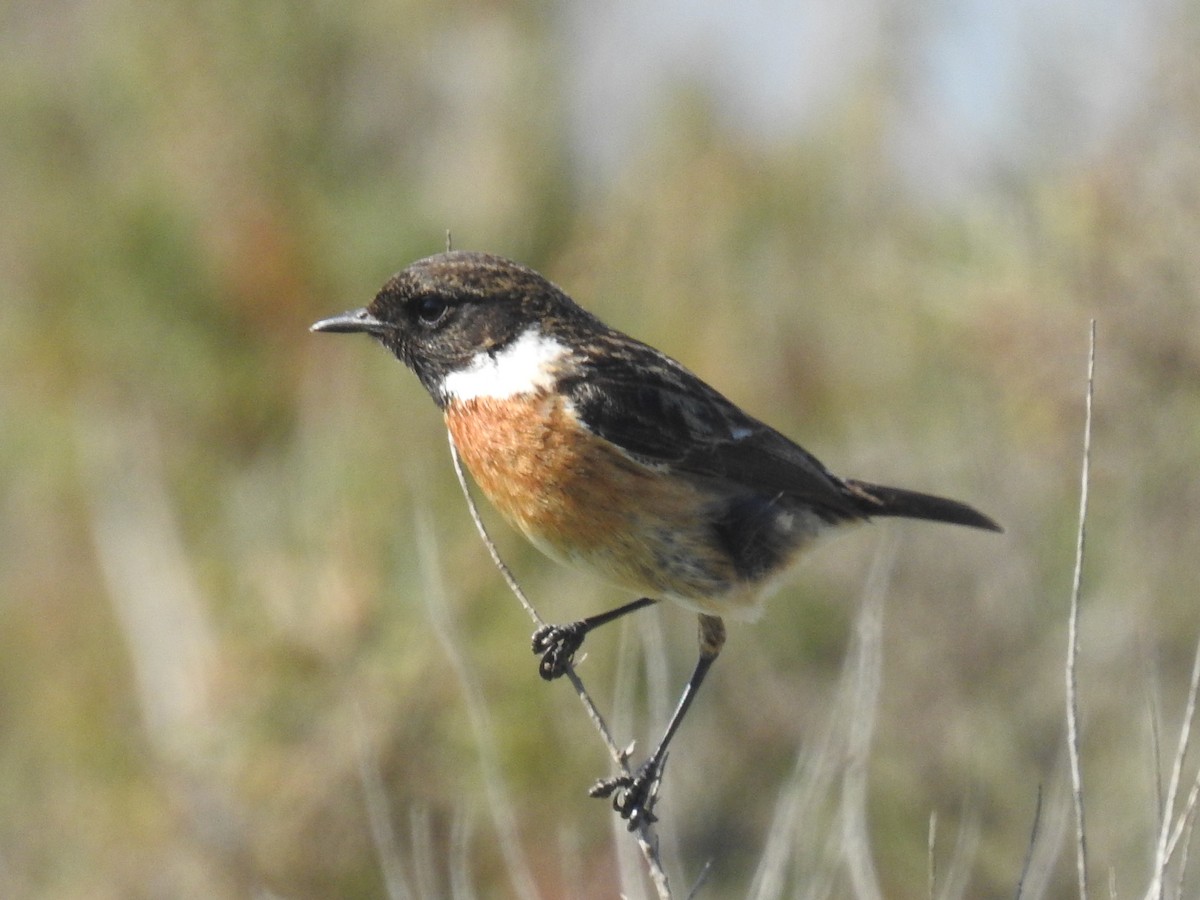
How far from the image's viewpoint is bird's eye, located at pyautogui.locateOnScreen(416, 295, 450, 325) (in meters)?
4.37

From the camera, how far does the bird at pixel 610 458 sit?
4.02m

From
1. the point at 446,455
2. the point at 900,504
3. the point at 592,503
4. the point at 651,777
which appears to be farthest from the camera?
the point at 446,455

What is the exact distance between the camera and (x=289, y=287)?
7.82 metres

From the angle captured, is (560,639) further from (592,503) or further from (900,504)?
(900,504)

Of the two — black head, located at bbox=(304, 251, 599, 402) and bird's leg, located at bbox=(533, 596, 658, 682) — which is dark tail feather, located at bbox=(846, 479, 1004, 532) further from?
black head, located at bbox=(304, 251, 599, 402)

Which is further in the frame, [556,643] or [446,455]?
[446,455]

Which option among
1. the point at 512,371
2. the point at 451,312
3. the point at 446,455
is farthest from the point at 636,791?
the point at 446,455

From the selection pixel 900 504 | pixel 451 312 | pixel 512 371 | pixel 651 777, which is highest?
pixel 451 312

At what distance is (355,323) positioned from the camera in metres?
4.38

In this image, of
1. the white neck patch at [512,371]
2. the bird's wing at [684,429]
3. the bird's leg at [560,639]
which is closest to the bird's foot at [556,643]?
the bird's leg at [560,639]

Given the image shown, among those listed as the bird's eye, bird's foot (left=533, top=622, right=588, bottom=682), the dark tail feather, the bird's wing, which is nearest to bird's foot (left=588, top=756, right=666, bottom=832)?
bird's foot (left=533, top=622, right=588, bottom=682)

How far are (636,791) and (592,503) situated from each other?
707mm

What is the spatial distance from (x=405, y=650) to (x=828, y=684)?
2116 millimetres

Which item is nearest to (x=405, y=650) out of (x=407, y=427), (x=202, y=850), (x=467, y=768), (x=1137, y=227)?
(x=467, y=768)
